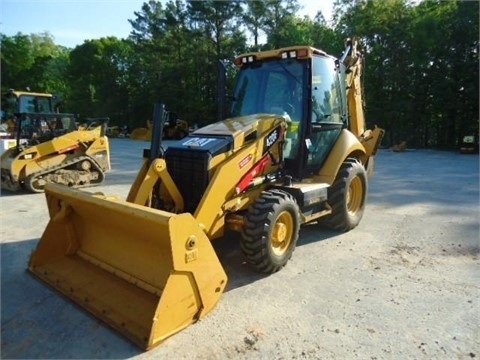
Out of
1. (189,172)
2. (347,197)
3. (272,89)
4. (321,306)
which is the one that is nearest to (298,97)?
(272,89)

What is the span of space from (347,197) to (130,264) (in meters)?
3.10

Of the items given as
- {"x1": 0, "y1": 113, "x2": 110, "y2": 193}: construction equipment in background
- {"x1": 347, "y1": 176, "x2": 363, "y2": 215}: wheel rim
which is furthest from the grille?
{"x1": 0, "y1": 113, "x2": 110, "y2": 193}: construction equipment in background

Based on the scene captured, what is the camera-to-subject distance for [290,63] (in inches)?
196

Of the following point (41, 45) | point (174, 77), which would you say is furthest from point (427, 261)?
point (41, 45)

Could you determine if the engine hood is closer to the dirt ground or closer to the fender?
the fender

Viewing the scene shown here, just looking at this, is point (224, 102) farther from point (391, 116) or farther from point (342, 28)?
point (342, 28)

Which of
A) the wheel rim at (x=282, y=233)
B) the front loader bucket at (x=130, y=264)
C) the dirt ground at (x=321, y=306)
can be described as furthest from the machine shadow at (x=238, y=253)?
the front loader bucket at (x=130, y=264)

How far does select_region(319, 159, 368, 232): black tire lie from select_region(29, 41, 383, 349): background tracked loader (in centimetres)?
2

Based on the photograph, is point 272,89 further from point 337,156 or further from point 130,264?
point 130,264

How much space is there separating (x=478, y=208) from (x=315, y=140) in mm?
3657

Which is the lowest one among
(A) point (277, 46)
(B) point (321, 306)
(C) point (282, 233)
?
(B) point (321, 306)

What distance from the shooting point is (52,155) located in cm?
916

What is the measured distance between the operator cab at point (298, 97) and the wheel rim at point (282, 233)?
37.3 inches

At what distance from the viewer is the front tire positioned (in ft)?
17.4
